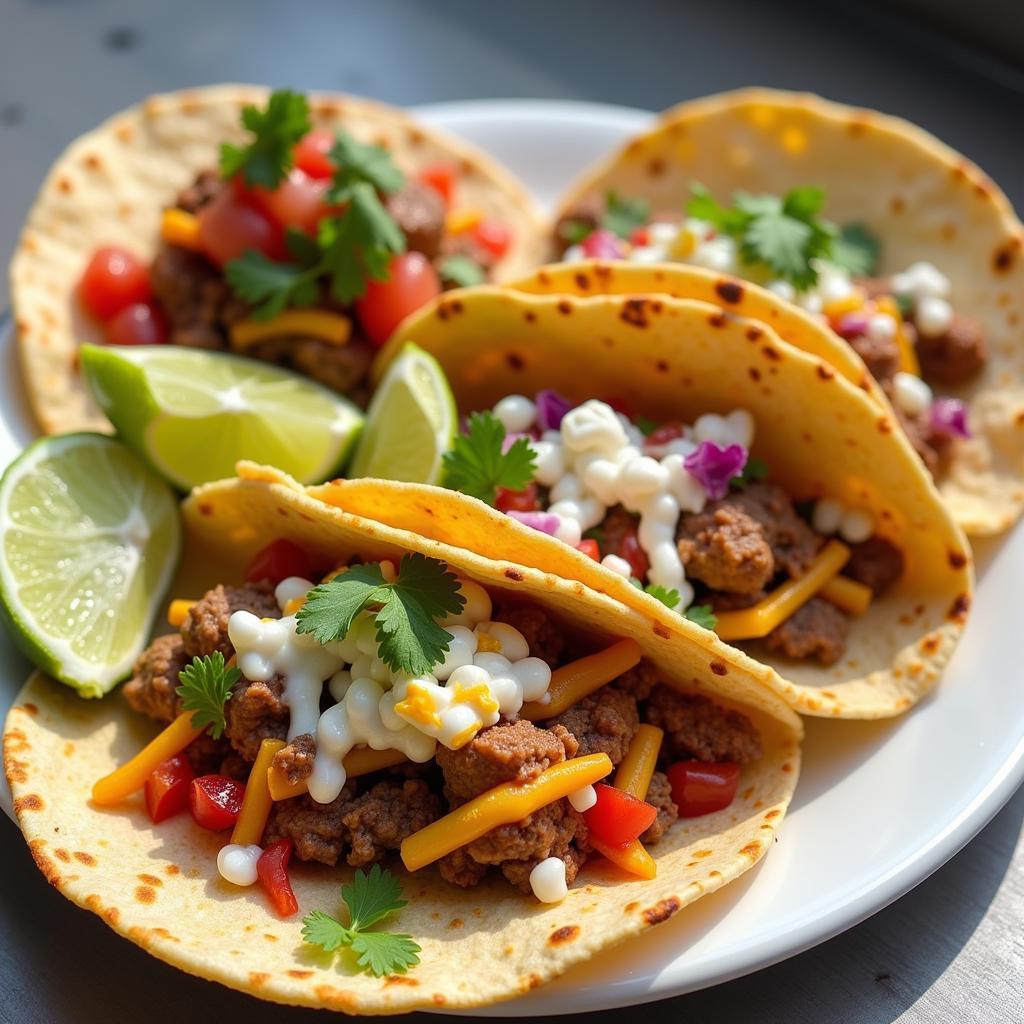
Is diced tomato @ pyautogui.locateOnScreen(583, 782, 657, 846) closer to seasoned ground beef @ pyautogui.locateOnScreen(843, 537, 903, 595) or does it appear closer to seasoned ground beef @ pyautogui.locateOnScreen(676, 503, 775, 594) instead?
seasoned ground beef @ pyautogui.locateOnScreen(676, 503, 775, 594)

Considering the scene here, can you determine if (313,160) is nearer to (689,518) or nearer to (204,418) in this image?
(204,418)

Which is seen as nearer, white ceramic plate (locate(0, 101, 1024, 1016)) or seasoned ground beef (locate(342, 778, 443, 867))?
white ceramic plate (locate(0, 101, 1024, 1016))

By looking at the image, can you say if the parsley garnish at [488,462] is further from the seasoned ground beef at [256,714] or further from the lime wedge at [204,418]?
the seasoned ground beef at [256,714]

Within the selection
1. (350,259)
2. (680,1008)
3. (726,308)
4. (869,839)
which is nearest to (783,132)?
(726,308)

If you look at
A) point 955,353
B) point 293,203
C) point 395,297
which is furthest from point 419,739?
point 955,353

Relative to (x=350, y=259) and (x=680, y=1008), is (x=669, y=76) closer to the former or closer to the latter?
(x=350, y=259)

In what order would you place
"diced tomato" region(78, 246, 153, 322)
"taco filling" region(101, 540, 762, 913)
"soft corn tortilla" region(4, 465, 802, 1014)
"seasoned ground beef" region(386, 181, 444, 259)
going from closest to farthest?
"soft corn tortilla" region(4, 465, 802, 1014), "taco filling" region(101, 540, 762, 913), "seasoned ground beef" region(386, 181, 444, 259), "diced tomato" region(78, 246, 153, 322)

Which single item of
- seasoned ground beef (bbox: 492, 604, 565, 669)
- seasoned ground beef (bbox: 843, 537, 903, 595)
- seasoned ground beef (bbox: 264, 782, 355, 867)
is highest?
seasoned ground beef (bbox: 843, 537, 903, 595)

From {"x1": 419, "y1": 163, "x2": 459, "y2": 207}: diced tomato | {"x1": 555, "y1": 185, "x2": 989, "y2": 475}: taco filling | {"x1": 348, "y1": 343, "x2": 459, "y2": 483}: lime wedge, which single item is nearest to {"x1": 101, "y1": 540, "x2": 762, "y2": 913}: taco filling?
{"x1": 348, "y1": 343, "x2": 459, "y2": 483}: lime wedge
